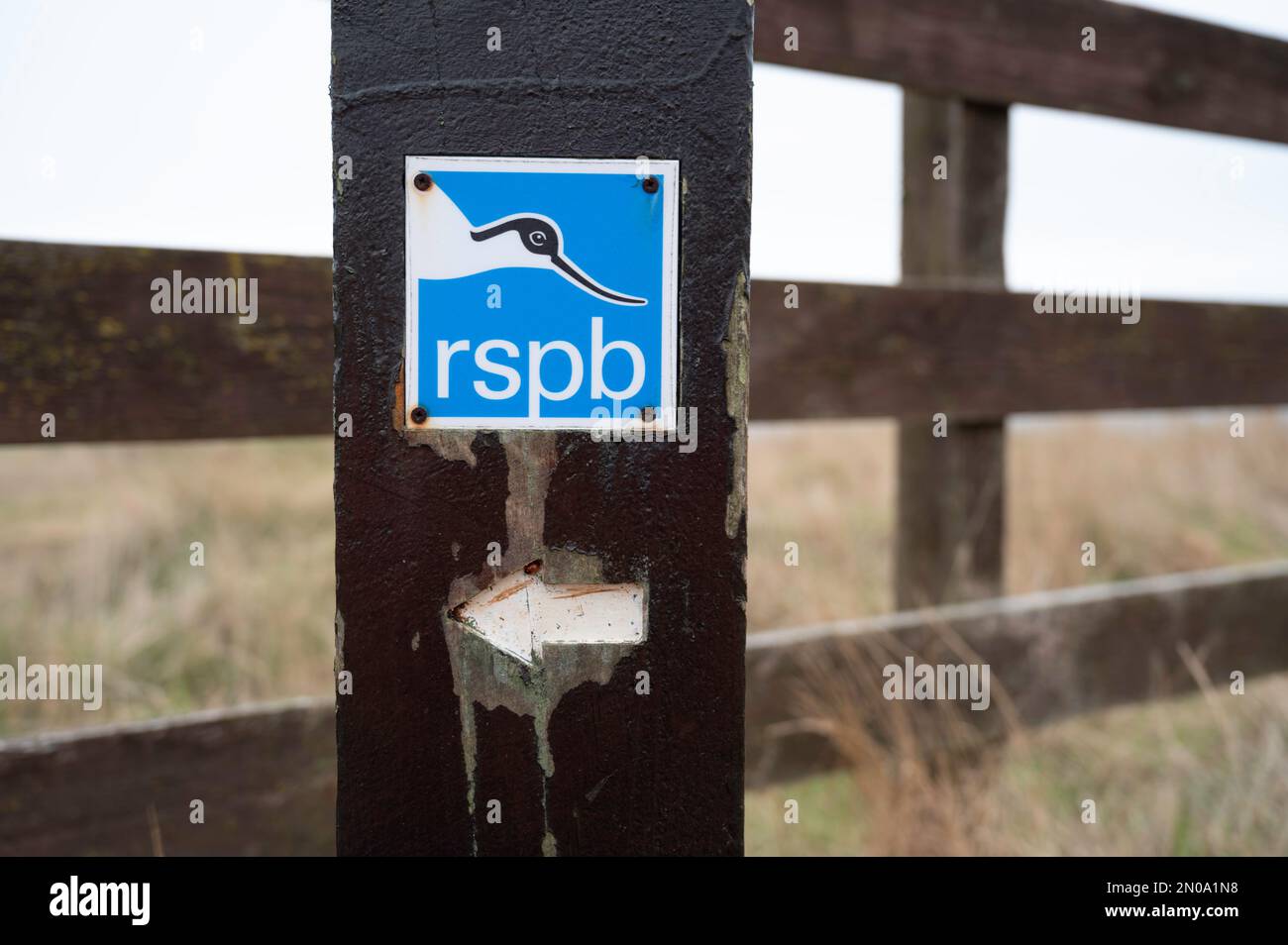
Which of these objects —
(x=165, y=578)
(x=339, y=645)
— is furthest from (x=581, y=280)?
(x=165, y=578)

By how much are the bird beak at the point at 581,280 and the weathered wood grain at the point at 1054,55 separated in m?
1.35

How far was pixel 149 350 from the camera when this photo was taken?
1.74m

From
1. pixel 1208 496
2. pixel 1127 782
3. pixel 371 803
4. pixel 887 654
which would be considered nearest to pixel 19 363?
pixel 371 803

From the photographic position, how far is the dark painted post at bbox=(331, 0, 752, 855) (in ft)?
3.32

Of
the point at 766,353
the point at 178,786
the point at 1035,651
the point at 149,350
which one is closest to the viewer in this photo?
the point at 149,350

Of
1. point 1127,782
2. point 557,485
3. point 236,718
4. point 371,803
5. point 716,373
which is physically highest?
point 716,373

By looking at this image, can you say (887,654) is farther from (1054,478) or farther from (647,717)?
(1054,478)

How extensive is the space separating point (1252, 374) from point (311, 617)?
374 cm

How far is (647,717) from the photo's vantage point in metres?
1.06

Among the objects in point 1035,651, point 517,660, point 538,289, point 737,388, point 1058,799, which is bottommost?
point 1058,799

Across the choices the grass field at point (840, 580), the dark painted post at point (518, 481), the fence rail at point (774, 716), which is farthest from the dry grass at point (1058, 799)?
the dark painted post at point (518, 481)

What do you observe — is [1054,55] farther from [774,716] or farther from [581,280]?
[581,280]

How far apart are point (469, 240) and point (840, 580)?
373 cm

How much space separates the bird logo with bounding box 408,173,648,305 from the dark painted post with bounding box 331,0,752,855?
34 mm
